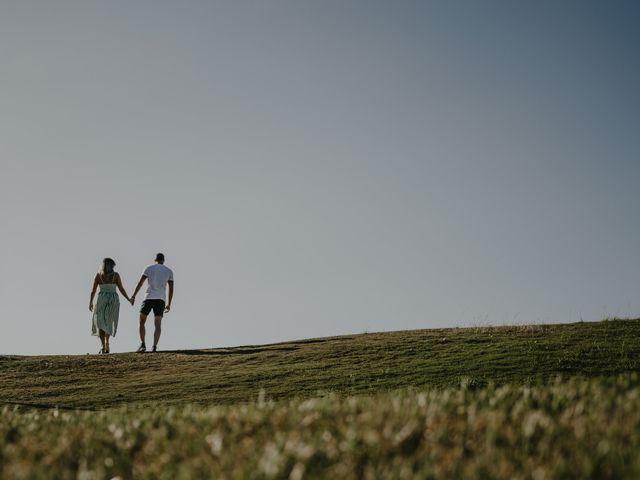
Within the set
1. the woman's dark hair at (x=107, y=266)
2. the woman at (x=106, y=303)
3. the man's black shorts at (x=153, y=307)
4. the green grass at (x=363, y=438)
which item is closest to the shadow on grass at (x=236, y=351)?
the man's black shorts at (x=153, y=307)

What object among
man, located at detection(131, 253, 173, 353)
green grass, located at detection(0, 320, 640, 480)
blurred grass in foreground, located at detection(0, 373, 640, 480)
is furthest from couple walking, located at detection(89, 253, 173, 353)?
blurred grass in foreground, located at detection(0, 373, 640, 480)

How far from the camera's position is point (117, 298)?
24031 millimetres

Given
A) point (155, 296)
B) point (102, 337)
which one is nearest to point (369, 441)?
point (155, 296)

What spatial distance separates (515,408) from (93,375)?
52.2ft

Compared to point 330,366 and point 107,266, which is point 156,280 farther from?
point 330,366

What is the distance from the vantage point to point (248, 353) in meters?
21.8

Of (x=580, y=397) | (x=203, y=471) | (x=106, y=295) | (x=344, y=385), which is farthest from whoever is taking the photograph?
(x=106, y=295)

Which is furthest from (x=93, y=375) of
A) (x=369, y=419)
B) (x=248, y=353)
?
(x=369, y=419)

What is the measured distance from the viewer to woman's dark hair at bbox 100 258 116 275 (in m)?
23.9

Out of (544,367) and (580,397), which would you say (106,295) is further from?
(580,397)

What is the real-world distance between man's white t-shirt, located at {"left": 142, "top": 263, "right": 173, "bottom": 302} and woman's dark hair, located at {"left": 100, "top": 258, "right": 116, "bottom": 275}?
156 centimetres

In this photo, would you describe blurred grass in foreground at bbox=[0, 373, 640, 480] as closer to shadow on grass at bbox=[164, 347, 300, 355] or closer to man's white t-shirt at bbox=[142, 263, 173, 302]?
shadow on grass at bbox=[164, 347, 300, 355]

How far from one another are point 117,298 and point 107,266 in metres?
1.24

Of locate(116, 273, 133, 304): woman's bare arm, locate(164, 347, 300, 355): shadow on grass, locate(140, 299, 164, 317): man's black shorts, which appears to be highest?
locate(116, 273, 133, 304): woman's bare arm
